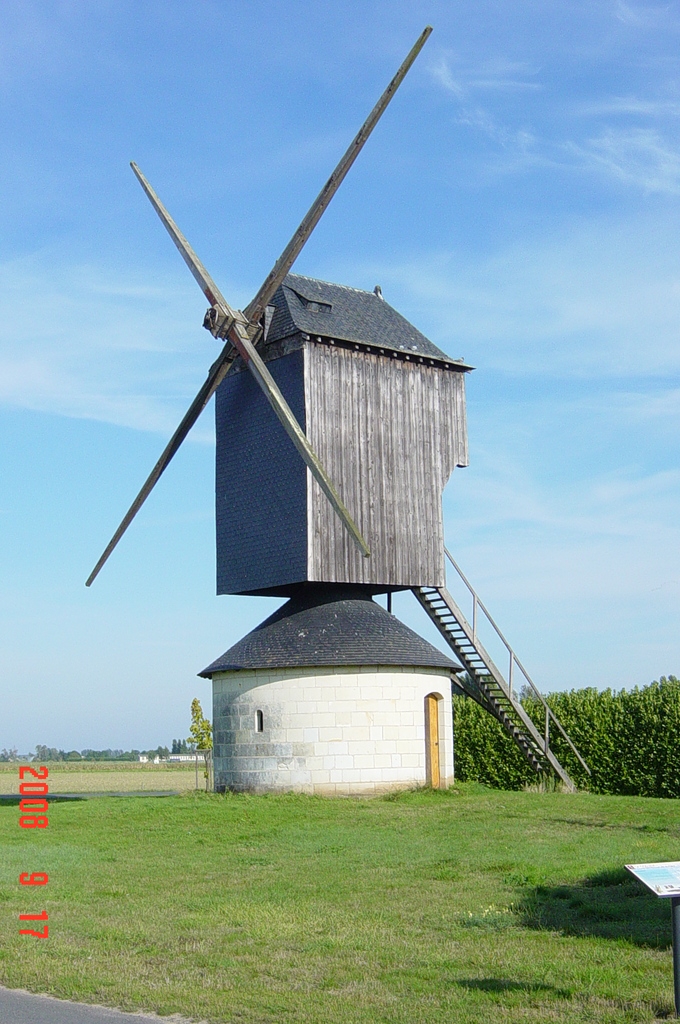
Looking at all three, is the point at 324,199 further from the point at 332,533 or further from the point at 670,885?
the point at 670,885

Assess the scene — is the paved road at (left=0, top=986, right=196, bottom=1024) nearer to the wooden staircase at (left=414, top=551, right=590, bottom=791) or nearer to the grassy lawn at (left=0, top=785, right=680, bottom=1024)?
the grassy lawn at (left=0, top=785, right=680, bottom=1024)

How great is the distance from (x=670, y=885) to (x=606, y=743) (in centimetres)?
2430

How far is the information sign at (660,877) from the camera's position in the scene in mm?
8086

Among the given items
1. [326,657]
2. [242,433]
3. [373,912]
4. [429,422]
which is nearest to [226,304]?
[242,433]

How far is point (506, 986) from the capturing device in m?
9.38

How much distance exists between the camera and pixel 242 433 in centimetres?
3084

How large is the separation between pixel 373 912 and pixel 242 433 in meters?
19.5

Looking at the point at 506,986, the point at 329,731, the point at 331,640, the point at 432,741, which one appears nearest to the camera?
the point at 506,986

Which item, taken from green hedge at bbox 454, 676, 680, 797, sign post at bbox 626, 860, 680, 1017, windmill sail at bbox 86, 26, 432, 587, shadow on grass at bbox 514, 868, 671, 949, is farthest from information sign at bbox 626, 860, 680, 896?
green hedge at bbox 454, 676, 680, 797

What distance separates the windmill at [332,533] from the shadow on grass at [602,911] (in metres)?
13.0

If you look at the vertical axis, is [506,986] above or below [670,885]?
below

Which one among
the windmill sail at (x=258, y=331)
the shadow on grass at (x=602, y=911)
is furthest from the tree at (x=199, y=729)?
the shadow on grass at (x=602, y=911)
